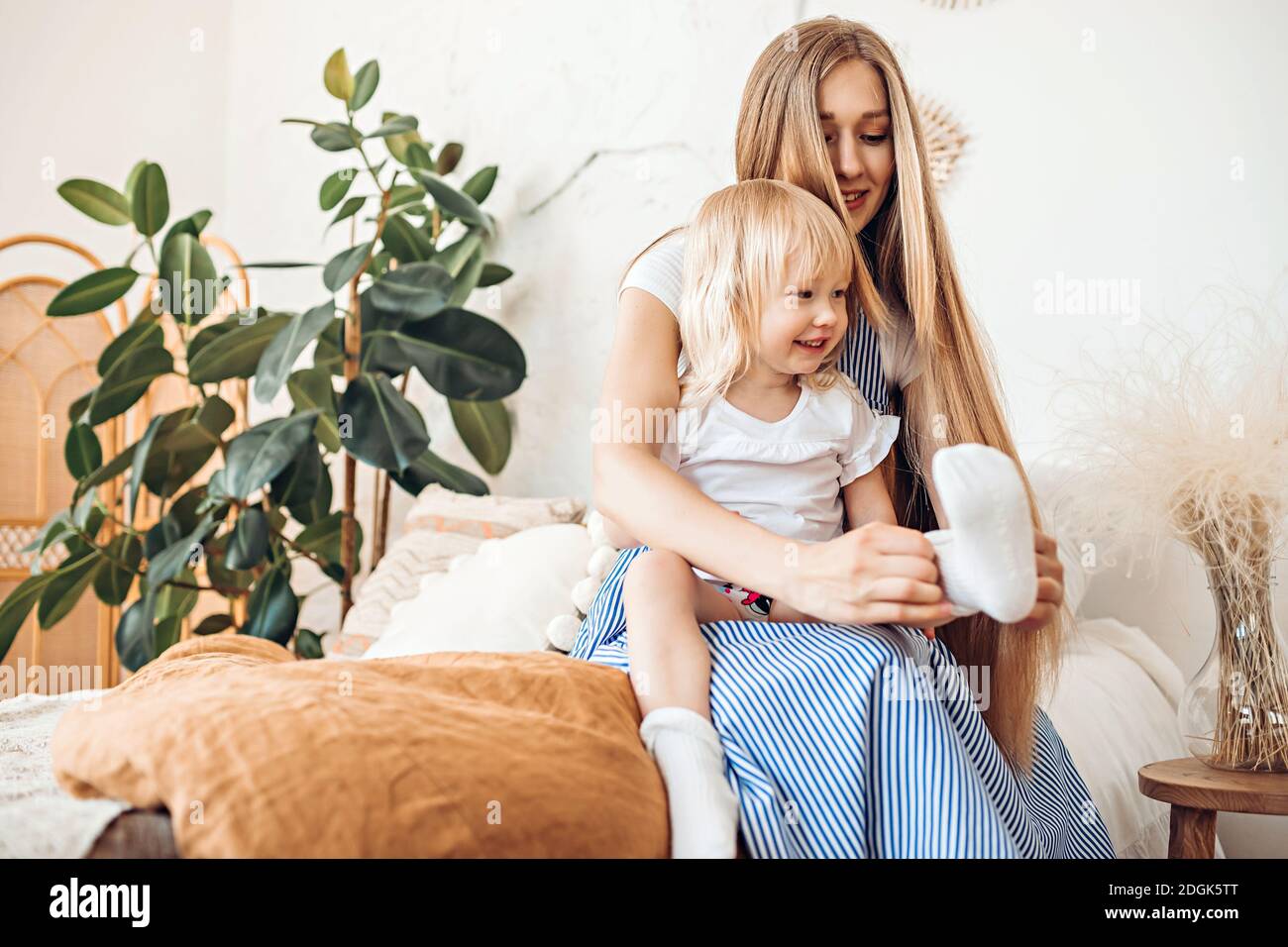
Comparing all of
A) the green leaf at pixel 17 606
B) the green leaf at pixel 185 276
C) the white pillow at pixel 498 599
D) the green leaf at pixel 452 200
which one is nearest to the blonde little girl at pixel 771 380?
the white pillow at pixel 498 599

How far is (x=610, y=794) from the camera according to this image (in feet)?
2.44

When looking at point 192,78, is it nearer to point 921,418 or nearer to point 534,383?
point 534,383

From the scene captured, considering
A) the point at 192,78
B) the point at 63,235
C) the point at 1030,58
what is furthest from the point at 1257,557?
the point at 192,78

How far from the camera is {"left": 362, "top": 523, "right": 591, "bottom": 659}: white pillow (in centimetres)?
190

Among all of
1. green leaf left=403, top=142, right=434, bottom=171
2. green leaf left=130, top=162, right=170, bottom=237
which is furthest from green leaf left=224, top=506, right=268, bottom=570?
green leaf left=403, top=142, right=434, bottom=171

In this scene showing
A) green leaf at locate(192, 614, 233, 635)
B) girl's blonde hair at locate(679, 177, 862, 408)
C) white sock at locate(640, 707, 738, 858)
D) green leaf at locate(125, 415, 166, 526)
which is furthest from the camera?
green leaf at locate(192, 614, 233, 635)

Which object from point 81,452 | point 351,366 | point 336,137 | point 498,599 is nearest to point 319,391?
point 351,366

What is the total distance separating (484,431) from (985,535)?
249cm

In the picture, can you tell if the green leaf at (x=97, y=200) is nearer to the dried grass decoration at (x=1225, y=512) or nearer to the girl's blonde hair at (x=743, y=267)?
the girl's blonde hair at (x=743, y=267)

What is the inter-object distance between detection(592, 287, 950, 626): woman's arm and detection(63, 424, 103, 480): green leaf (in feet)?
8.17

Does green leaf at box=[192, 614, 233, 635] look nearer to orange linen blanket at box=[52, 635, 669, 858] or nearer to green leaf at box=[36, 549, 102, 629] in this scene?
green leaf at box=[36, 549, 102, 629]

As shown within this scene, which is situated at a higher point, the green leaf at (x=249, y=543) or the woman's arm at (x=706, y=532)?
the woman's arm at (x=706, y=532)

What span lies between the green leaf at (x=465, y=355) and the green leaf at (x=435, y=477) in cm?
21

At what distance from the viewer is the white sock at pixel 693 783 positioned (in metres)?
0.79
